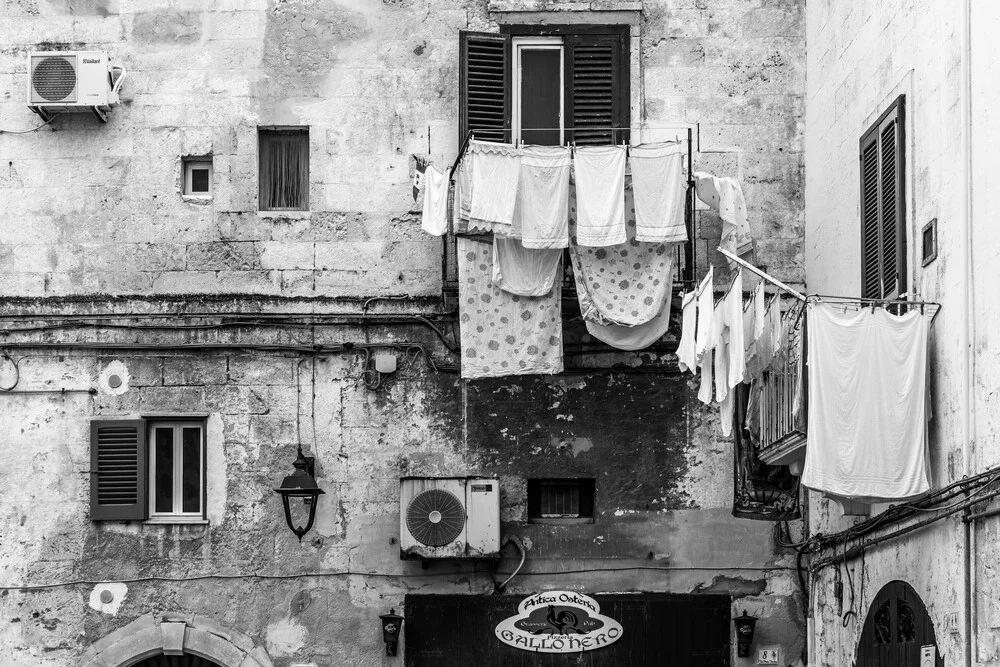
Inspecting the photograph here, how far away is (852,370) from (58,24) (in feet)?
28.2

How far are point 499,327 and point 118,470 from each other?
12.7ft

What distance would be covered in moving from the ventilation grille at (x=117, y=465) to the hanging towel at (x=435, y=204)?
348 cm

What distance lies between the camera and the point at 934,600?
36.0 feet

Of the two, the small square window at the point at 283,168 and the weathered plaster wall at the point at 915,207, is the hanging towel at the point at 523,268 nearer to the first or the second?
the small square window at the point at 283,168

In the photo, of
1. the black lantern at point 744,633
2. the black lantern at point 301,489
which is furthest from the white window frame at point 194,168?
the black lantern at point 744,633

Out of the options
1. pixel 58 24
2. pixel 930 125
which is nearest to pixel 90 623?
pixel 58 24

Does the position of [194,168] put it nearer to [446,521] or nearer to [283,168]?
[283,168]

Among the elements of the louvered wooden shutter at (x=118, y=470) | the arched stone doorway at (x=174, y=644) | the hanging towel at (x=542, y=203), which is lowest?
the arched stone doorway at (x=174, y=644)

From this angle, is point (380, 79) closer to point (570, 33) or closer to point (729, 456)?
point (570, 33)

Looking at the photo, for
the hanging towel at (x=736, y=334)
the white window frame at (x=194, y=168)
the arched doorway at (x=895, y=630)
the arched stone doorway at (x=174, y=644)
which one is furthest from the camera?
the white window frame at (x=194, y=168)

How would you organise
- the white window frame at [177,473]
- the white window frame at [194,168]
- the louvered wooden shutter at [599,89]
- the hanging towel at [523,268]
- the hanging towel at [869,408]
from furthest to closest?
the white window frame at [194,168]
the louvered wooden shutter at [599,89]
the white window frame at [177,473]
the hanging towel at [523,268]
the hanging towel at [869,408]

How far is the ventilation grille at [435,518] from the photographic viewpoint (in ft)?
46.0

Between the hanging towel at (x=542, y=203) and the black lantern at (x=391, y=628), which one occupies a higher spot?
the hanging towel at (x=542, y=203)

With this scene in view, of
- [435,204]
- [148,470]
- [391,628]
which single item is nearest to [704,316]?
[435,204]
